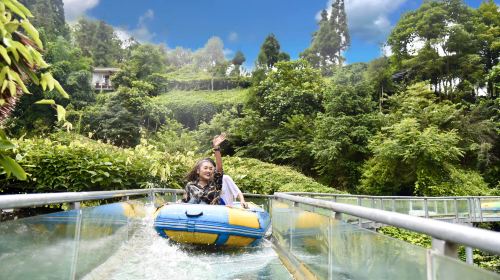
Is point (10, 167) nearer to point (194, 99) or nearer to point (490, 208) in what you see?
point (490, 208)

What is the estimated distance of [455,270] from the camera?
146 cm

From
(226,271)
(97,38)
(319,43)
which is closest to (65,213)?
(226,271)

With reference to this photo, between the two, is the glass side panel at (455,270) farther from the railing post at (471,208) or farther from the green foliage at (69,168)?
the railing post at (471,208)

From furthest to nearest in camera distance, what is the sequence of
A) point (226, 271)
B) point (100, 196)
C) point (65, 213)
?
point (226, 271) < point (100, 196) < point (65, 213)

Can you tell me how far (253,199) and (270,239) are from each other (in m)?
3.79

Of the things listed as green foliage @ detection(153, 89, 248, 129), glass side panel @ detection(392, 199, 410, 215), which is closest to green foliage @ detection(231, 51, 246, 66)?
green foliage @ detection(153, 89, 248, 129)

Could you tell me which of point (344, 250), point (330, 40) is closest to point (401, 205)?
point (344, 250)

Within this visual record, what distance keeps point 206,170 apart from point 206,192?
38 centimetres

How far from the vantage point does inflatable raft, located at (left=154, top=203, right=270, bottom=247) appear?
539 cm

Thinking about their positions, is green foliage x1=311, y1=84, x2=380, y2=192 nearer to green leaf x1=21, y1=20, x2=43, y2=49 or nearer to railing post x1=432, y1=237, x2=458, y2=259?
railing post x1=432, y1=237, x2=458, y2=259

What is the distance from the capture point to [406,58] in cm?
4056

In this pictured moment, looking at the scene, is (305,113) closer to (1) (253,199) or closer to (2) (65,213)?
(1) (253,199)

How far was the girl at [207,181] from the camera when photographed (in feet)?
20.8

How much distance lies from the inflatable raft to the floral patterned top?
2.55ft
